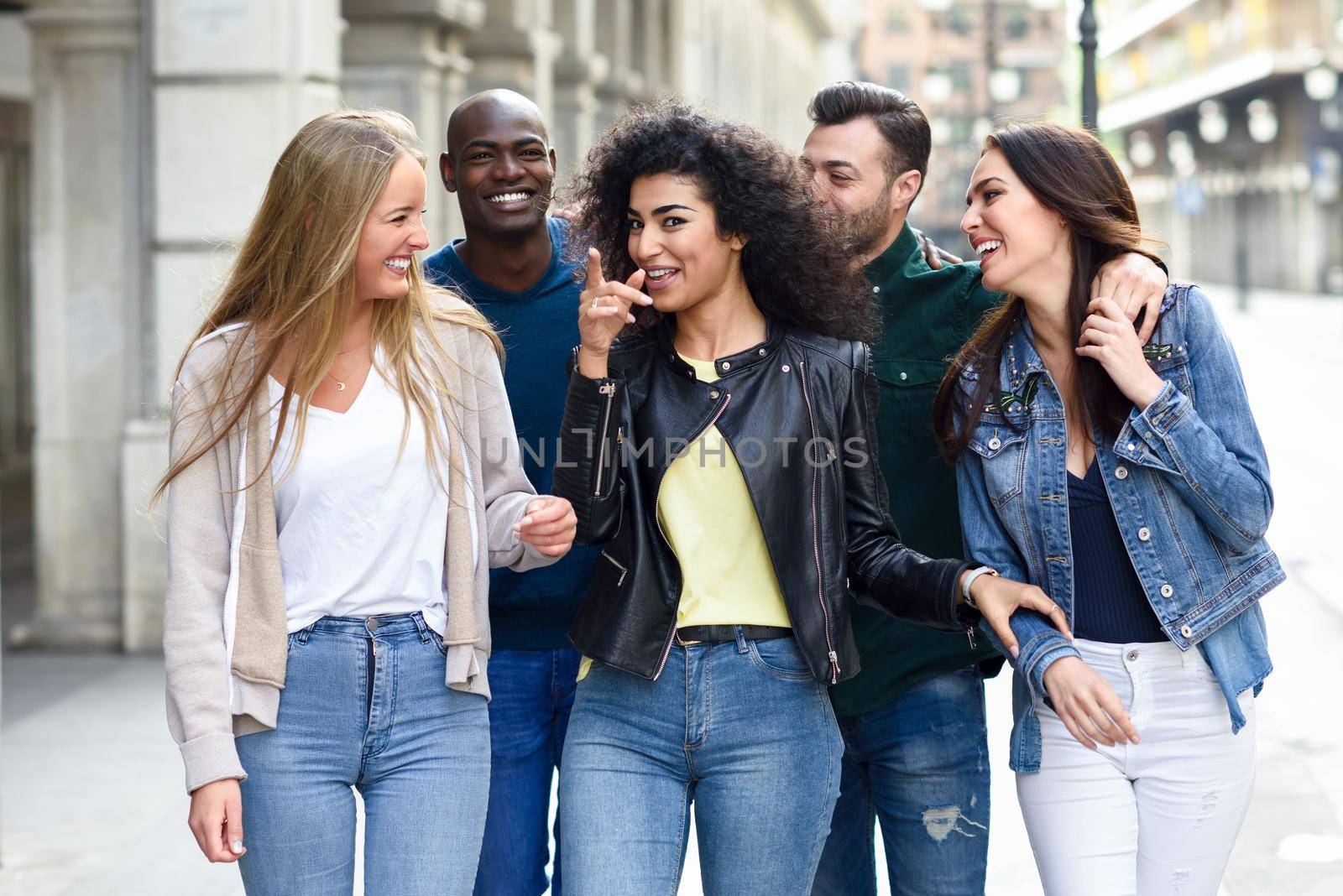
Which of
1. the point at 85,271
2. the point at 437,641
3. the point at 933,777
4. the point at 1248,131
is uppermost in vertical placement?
the point at 1248,131

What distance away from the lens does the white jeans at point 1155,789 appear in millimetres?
3074

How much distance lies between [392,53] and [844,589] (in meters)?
7.38

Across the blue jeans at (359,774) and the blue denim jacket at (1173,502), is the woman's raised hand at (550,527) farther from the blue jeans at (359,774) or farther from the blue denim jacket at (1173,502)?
the blue denim jacket at (1173,502)

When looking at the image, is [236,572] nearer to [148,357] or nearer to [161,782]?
[161,782]

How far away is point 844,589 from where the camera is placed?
3217 millimetres

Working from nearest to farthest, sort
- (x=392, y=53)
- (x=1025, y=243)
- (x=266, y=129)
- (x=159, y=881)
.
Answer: (x=1025, y=243)
(x=159, y=881)
(x=266, y=129)
(x=392, y=53)

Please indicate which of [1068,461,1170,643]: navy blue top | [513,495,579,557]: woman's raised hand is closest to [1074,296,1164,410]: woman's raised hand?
[1068,461,1170,643]: navy blue top

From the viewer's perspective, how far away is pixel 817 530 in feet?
10.5

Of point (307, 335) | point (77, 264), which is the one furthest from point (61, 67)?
point (307, 335)

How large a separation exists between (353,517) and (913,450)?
4.52 feet

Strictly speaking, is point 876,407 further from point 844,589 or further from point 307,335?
point 307,335

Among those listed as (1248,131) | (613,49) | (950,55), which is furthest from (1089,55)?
(950,55)

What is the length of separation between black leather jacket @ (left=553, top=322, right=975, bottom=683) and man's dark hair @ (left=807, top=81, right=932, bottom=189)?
824 millimetres

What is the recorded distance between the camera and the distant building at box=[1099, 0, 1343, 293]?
167 feet
